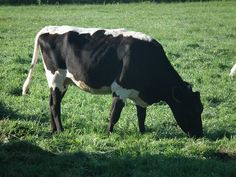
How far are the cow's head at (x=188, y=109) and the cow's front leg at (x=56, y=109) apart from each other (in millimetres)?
2123

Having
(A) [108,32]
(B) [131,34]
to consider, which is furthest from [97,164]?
(A) [108,32]

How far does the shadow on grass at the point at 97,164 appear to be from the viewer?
22.5 ft

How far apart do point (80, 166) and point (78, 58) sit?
8.44ft

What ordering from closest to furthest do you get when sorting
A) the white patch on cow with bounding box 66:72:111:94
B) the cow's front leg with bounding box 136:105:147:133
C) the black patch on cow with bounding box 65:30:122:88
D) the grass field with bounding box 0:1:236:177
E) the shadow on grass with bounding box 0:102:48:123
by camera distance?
the grass field with bounding box 0:1:236:177
the black patch on cow with bounding box 65:30:122:88
the white patch on cow with bounding box 66:72:111:94
the cow's front leg with bounding box 136:105:147:133
the shadow on grass with bounding box 0:102:48:123

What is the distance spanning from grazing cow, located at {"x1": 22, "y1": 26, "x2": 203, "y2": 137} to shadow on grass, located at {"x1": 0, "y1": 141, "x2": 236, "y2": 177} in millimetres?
1416

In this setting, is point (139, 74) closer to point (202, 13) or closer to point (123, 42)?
point (123, 42)

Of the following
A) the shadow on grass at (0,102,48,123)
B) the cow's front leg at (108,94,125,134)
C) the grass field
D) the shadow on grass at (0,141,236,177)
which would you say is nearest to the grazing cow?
the cow's front leg at (108,94,125,134)

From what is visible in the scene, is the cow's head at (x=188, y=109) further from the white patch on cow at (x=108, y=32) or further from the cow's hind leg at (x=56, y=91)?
the cow's hind leg at (x=56, y=91)

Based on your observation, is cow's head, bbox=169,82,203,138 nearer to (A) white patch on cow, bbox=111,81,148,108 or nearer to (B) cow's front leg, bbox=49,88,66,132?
(A) white patch on cow, bbox=111,81,148,108

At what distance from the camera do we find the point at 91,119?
9.94 m

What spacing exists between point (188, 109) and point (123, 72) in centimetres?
133

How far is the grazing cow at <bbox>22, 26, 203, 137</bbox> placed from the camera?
8734 millimetres

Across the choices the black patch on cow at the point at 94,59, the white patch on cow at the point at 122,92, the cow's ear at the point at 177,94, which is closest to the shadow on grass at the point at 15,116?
the black patch on cow at the point at 94,59

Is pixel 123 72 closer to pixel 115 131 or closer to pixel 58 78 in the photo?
pixel 115 131
